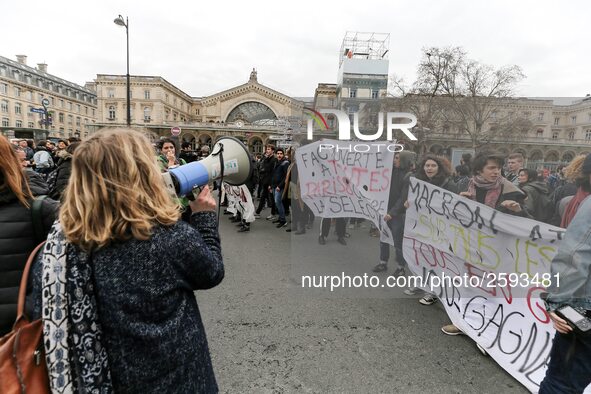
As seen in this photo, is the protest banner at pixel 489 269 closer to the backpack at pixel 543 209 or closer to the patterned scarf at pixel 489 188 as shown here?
the patterned scarf at pixel 489 188

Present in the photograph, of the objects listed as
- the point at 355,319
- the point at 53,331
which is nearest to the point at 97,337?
the point at 53,331

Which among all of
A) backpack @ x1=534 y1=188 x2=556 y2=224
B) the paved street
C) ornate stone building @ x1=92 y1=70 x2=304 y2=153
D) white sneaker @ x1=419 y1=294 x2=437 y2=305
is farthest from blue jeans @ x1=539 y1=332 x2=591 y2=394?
ornate stone building @ x1=92 y1=70 x2=304 y2=153

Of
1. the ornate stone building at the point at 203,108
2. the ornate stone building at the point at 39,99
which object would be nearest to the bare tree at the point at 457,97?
the ornate stone building at the point at 203,108

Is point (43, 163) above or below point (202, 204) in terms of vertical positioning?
below

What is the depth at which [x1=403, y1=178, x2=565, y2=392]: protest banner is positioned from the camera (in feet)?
7.57

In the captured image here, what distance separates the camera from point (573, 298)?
1.45 meters

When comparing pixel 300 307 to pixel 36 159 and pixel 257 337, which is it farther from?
pixel 36 159

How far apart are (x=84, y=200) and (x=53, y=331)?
390 mm

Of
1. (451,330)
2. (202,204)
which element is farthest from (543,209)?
(202,204)

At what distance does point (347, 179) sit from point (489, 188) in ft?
4.55

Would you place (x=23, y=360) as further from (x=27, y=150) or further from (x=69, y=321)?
(x=27, y=150)

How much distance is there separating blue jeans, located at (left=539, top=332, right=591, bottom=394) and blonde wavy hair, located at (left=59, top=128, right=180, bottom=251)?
72.2 inches

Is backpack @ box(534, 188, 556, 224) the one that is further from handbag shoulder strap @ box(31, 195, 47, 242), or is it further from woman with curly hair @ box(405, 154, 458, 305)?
handbag shoulder strap @ box(31, 195, 47, 242)
